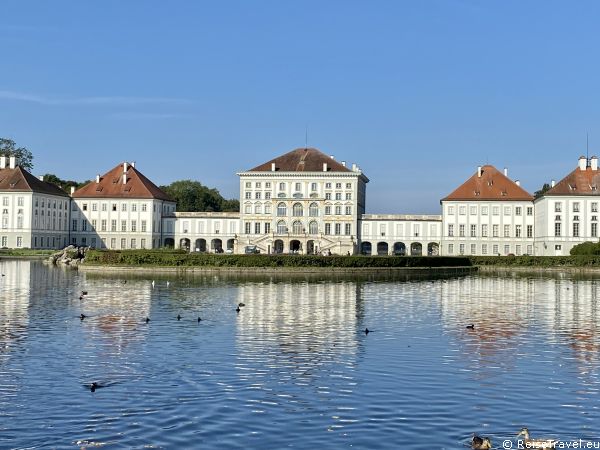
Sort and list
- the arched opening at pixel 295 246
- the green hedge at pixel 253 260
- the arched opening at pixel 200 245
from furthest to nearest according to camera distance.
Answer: the arched opening at pixel 200 245 → the arched opening at pixel 295 246 → the green hedge at pixel 253 260

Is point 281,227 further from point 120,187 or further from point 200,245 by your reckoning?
point 120,187

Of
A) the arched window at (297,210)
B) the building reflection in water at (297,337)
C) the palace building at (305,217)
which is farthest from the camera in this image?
the arched window at (297,210)

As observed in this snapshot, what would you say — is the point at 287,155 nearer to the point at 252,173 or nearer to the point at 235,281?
the point at 252,173

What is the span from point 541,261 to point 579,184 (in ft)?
66.1

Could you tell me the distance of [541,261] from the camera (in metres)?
77.2

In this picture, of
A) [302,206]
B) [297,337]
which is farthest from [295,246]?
[297,337]

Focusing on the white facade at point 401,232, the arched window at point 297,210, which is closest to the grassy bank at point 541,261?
the white facade at point 401,232

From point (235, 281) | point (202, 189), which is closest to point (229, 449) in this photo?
point (235, 281)

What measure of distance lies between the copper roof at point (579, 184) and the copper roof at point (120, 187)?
4860 cm

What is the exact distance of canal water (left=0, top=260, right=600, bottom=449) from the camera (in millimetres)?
15312

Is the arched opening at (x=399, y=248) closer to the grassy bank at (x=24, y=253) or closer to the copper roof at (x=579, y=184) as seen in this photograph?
the copper roof at (x=579, y=184)

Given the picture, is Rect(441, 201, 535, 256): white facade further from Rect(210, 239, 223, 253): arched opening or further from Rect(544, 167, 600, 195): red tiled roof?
Rect(210, 239, 223, 253): arched opening

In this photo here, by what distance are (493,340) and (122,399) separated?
13.2 metres

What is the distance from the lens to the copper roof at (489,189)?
99062mm
